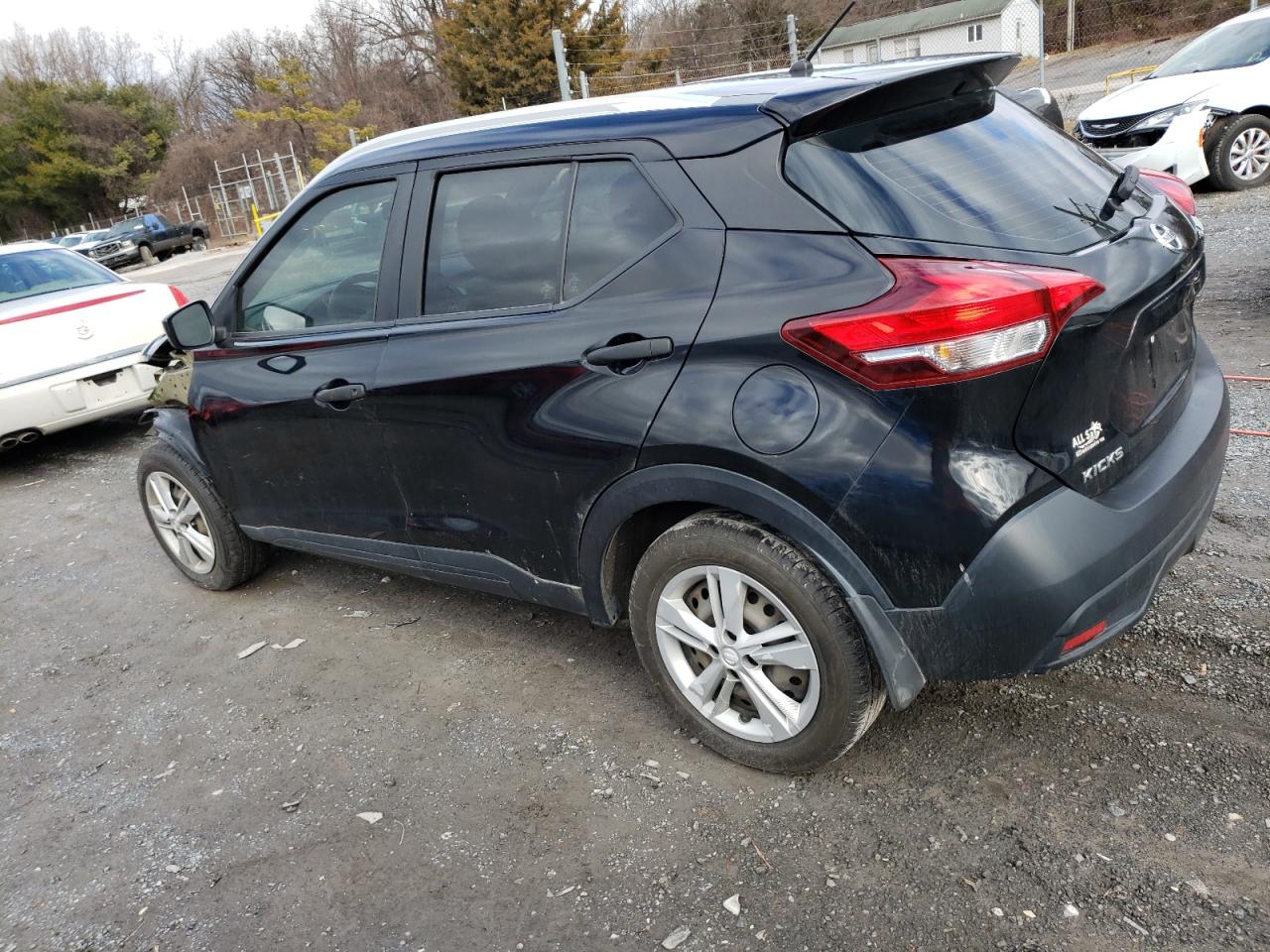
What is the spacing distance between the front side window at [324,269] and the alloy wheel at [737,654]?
151 cm

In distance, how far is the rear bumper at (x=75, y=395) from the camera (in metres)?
6.65

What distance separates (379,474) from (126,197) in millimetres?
59492

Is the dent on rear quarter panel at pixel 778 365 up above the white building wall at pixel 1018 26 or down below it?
below

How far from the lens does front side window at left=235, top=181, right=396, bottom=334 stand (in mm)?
3416

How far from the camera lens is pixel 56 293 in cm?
748

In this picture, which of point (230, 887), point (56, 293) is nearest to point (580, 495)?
point (230, 887)

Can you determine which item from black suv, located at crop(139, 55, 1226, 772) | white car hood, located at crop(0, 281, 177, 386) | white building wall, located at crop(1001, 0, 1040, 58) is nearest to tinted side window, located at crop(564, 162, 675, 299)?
black suv, located at crop(139, 55, 1226, 772)

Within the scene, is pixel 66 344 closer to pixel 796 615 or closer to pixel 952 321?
pixel 796 615

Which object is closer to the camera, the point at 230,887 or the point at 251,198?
the point at 230,887

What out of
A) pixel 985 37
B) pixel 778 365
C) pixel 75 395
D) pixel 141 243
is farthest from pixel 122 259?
pixel 778 365

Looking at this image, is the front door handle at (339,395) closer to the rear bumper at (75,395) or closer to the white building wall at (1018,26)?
the rear bumper at (75,395)

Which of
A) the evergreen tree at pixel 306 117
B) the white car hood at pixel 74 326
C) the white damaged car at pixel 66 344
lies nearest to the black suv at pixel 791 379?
the white damaged car at pixel 66 344

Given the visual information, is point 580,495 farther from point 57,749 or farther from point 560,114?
point 57,749

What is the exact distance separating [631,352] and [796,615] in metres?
0.82
